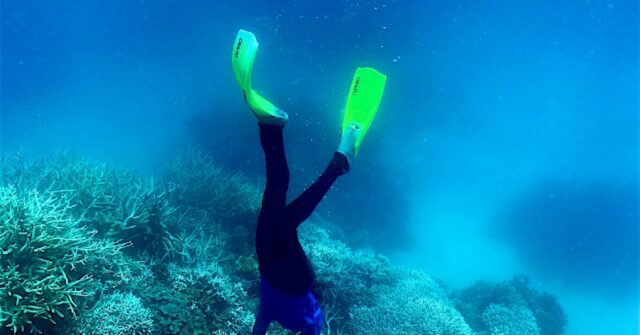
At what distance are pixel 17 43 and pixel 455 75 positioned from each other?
6878 cm

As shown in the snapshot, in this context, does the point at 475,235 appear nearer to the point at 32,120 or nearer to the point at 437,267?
the point at 437,267

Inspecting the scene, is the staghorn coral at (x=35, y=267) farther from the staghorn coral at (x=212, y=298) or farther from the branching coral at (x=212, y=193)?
the branching coral at (x=212, y=193)

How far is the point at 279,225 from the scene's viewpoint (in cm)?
338

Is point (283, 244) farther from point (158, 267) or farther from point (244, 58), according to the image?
point (158, 267)

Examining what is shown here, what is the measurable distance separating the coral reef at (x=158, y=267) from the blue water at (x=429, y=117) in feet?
20.1

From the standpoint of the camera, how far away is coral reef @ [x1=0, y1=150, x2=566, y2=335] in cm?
376

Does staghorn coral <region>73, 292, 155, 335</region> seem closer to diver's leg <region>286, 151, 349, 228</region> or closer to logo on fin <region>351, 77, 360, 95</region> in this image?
diver's leg <region>286, 151, 349, 228</region>

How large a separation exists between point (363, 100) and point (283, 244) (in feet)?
7.80

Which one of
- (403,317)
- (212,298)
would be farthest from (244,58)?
(403,317)

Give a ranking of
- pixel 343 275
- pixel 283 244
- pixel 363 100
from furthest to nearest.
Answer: pixel 343 275, pixel 363 100, pixel 283 244

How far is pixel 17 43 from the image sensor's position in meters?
60.8

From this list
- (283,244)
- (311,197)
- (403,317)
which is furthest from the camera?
(403,317)

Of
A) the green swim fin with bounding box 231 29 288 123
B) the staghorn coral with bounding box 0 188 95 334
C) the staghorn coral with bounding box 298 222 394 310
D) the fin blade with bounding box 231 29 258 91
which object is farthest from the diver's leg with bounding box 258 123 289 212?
the staghorn coral with bounding box 298 222 394 310

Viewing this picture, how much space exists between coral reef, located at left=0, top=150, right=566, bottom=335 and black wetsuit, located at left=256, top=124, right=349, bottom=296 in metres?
1.24
